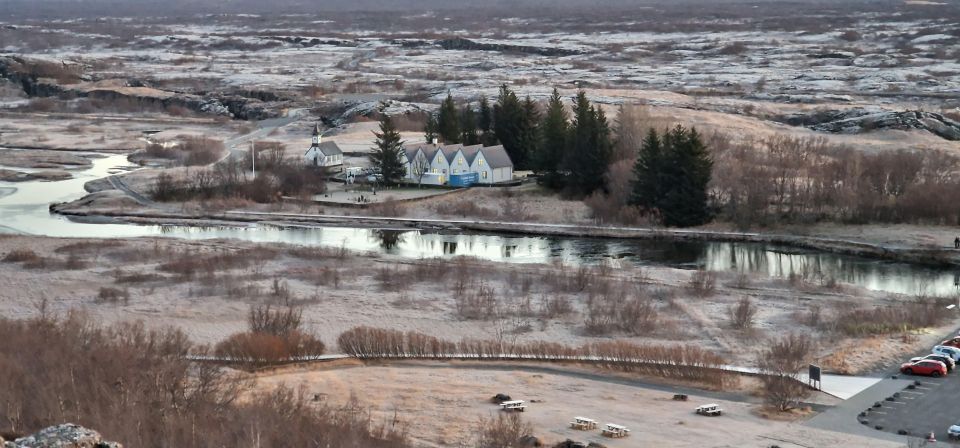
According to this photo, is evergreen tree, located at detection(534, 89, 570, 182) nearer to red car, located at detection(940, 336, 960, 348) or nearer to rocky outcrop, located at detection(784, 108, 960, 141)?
rocky outcrop, located at detection(784, 108, 960, 141)

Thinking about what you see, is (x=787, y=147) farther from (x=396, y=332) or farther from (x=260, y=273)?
(x=396, y=332)

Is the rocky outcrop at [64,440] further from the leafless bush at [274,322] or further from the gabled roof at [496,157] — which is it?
the gabled roof at [496,157]

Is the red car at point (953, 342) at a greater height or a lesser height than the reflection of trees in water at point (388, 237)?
greater

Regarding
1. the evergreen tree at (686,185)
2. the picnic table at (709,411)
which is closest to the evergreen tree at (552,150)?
the evergreen tree at (686,185)

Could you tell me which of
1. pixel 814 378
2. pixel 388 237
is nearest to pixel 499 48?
pixel 388 237

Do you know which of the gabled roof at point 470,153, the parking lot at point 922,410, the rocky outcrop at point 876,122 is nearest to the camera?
the parking lot at point 922,410

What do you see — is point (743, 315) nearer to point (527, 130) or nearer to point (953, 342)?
point (953, 342)

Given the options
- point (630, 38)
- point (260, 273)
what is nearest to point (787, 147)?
point (260, 273)
